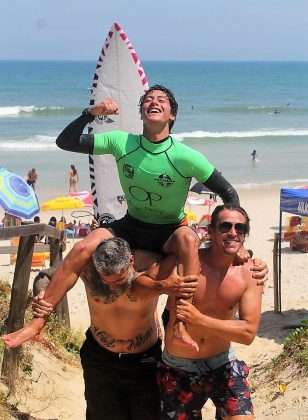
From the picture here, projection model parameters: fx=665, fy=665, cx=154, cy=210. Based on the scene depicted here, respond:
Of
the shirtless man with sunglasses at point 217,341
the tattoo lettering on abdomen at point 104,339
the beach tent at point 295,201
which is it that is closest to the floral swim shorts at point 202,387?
the shirtless man with sunglasses at point 217,341

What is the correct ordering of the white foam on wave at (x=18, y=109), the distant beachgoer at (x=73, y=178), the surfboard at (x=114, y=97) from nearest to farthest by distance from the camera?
the surfboard at (x=114, y=97), the distant beachgoer at (x=73, y=178), the white foam on wave at (x=18, y=109)

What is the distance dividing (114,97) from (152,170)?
8.74ft

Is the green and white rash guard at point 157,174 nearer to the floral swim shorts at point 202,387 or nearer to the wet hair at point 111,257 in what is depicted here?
the wet hair at point 111,257

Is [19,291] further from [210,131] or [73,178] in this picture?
[210,131]

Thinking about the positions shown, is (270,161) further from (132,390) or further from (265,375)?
(132,390)

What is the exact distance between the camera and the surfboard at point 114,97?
6715 millimetres

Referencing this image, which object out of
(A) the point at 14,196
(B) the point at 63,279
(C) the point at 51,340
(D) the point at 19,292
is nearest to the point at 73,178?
(A) the point at 14,196

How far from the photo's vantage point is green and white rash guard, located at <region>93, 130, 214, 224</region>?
4.29 meters

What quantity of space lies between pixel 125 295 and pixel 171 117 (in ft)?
4.10

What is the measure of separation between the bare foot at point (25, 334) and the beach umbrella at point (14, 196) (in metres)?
6.85

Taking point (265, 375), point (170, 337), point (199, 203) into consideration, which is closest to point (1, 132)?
point (199, 203)

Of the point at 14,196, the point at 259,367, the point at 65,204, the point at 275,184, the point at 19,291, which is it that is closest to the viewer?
the point at 19,291

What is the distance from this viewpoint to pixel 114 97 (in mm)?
6781

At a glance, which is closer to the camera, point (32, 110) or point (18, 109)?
A: point (32, 110)
